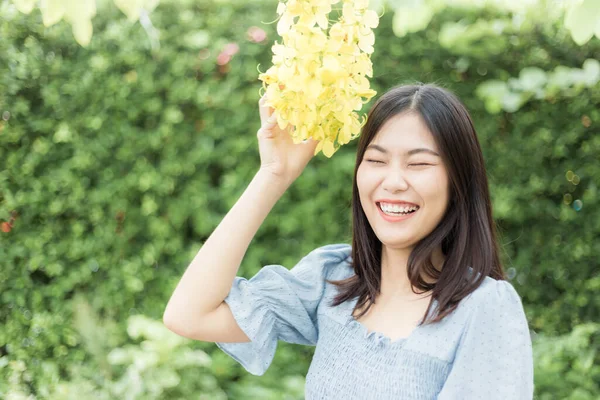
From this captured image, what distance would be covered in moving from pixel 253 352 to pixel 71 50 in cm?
231

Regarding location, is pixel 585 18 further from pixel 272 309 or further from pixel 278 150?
pixel 272 309

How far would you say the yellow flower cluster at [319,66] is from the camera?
146 centimetres

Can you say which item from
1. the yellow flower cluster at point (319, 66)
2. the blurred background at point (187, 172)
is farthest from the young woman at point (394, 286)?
the blurred background at point (187, 172)

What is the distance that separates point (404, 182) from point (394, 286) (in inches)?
11.4

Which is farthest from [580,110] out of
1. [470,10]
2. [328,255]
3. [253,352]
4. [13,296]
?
[13,296]

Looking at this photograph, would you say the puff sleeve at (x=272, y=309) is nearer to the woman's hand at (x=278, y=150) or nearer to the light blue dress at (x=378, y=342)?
the light blue dress at (x=378, y=342)

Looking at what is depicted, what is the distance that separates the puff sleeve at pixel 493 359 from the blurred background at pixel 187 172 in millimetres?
2072

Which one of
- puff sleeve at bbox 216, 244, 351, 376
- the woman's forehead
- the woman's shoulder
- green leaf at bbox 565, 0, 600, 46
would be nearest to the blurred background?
puff sleeve at bbox 216, 244, 351, 376

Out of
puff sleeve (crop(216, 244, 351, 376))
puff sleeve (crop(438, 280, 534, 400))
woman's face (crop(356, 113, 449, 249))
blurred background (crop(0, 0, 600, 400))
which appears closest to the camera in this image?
puff sleeve (crop(438, 280, 534, 400))

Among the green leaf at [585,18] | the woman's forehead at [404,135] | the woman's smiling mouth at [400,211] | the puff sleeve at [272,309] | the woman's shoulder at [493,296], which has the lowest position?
the puff sleeve at [272,309]

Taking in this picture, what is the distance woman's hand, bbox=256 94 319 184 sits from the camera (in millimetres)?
1774

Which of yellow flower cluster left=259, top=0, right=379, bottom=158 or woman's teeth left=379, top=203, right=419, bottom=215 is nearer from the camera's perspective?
yellow flower cluster left=259, top=0, right=379, bottom=158

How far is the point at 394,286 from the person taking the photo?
69.4 inches

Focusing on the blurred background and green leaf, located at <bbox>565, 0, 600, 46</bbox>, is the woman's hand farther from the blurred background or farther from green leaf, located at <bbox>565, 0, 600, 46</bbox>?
the blurred background
